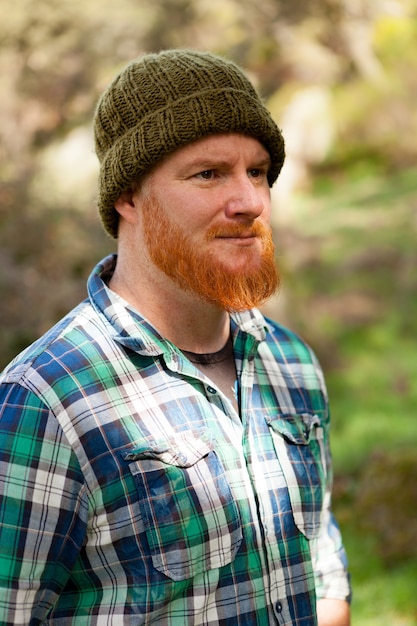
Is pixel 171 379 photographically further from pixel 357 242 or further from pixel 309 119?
pixel 309 119

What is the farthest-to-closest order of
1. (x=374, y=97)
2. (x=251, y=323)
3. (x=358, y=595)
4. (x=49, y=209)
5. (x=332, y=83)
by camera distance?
(x=332, y=83) < (x=374, y=97) < (x=49, y=209) < (x=358, y=595) < (x=251, y=323)

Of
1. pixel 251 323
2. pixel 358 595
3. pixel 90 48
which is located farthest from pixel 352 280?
pixel 251 323

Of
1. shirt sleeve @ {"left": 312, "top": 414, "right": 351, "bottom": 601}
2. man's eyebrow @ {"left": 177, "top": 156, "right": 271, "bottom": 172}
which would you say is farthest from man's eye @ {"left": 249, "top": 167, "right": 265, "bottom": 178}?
shirt sleeve @ {"left": 312, "top": 414, "right": 351, "bottom": 601}

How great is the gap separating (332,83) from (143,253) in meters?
13.6

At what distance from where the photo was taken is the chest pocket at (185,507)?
1743 millimetres

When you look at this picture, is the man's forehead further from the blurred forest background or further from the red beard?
the blurred forest background

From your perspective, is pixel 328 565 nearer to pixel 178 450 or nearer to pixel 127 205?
pixel 178 450

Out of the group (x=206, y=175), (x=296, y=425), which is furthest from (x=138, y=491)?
(x=206, y=175)

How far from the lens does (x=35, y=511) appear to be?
5.54 feet

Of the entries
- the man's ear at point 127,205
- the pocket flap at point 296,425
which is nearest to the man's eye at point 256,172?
the man's ear at point 127,205

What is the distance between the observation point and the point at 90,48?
36.2 feet

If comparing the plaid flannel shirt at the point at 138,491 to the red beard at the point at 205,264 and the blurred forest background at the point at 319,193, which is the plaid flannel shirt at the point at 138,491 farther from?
the blurred forest background at the point at 319,193

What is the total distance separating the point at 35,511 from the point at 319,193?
40.2ft

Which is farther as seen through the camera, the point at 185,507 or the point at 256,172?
the point at 256,172
